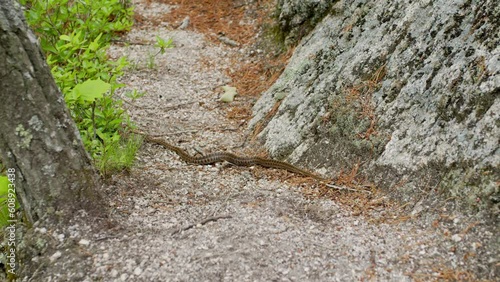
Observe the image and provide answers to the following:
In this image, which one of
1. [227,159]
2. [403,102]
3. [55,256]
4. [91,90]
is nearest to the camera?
[55,256]

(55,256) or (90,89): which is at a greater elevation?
(90,89)

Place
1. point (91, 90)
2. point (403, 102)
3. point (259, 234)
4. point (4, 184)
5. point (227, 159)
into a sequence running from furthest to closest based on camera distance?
1. point (227, 159)
2. point (403, 102)
3. point (91, 90)
4. point (259, 234)
5. point (4, 184)

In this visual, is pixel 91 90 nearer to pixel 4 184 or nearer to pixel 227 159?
pixel 4 184

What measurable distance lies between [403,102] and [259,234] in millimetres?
1893

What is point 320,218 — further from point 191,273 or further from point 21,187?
point 21,187

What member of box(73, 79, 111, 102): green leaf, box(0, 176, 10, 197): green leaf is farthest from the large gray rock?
box(0, 176, 10, 197): green leaf

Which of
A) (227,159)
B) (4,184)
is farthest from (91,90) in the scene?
(227,159)

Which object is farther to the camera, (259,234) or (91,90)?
(91,90)

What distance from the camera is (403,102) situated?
14.9 feet

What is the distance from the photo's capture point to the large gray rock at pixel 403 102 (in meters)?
3.84

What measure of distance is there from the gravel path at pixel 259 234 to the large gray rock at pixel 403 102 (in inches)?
12.7

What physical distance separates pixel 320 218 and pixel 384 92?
1.49 m

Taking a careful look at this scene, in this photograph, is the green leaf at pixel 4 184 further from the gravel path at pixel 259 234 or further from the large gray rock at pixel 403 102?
the large gray rock at pixel 403 102

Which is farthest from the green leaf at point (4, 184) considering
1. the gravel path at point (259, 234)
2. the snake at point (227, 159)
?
the snake at point (227, 159)
